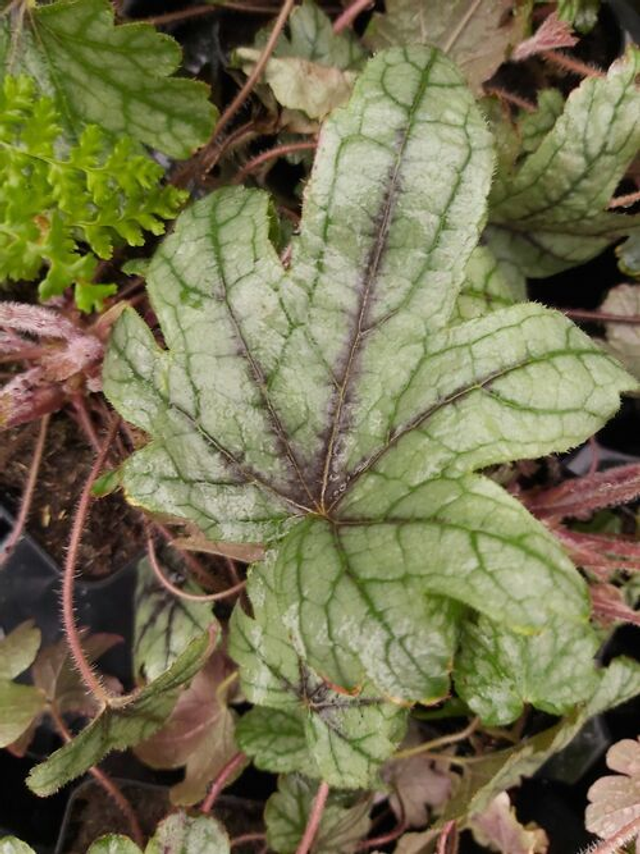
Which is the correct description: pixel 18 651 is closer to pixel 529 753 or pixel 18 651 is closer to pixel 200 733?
pixel 200 733

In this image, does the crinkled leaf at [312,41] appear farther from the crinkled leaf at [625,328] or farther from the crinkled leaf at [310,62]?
the crinkled leaf at [625,328]

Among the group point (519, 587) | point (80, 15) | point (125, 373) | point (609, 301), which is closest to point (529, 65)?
point (609, 301)

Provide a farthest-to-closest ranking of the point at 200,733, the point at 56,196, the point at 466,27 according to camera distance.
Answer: the point at 200,733 < the point at 466,27 < the point at 56,196

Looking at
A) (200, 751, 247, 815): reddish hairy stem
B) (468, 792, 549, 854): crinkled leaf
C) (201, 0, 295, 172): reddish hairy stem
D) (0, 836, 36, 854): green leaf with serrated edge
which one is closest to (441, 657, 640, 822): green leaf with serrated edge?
(468, 792, 549, 854): crinkled leaf

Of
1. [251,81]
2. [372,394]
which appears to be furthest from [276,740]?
[251,81]

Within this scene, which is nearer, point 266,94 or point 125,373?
point 125,373

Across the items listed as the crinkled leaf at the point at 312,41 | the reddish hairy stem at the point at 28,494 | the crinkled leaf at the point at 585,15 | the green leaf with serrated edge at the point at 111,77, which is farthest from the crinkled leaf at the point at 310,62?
the reddish hairy stem at the point at 28,494

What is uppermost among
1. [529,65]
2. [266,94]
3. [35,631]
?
[529,65]

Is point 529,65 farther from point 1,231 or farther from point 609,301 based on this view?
point 1,231
